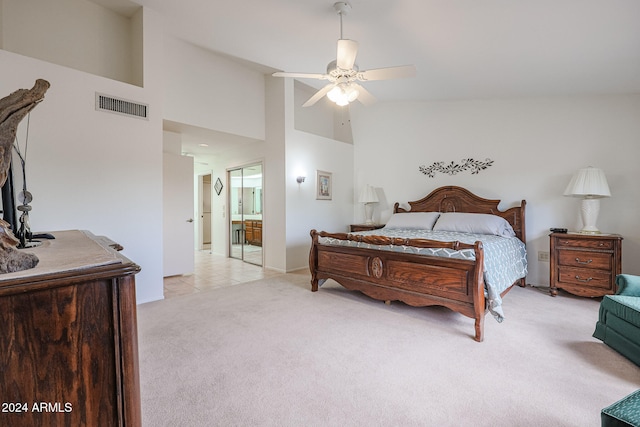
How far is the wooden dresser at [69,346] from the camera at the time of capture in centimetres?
72

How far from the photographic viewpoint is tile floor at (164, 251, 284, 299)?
4.03 m

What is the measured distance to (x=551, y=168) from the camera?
3893mm

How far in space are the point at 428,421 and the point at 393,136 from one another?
178 inches

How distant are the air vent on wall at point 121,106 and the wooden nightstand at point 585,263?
16.4 feet

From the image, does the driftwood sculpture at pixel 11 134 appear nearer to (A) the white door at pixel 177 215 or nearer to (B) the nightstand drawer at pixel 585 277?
(A) the white door at pixel 177 215

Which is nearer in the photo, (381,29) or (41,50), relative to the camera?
(381,29)

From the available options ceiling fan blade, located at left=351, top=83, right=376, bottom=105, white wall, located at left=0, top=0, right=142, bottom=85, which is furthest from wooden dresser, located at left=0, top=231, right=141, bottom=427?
white wall, located at left=0, top=0, right=142, bottom=85

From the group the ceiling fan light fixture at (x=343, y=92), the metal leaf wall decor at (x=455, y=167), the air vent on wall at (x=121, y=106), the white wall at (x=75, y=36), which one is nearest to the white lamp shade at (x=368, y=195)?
the metal leaf wall decor at (x=455, y=167)

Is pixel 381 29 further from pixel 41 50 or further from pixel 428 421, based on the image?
pixel 41 50

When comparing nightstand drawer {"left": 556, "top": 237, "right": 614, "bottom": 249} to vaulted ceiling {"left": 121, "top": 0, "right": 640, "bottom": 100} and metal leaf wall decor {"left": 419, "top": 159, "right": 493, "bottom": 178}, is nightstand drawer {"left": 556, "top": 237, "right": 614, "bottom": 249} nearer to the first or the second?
metal leaf wall decor {"left": 419, "top": 159, "right": 493, "bottom": 178}

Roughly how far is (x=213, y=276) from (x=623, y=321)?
15.3 ft

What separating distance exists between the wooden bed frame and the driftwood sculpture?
2.66 meters

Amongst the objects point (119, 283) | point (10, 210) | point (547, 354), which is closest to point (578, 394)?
point (547, 354)

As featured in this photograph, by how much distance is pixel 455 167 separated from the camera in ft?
15.1
